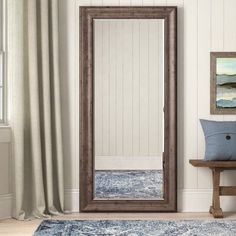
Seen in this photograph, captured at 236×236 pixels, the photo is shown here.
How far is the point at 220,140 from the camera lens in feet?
17.7

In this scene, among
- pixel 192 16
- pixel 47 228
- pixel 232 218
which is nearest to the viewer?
pixel 47 228

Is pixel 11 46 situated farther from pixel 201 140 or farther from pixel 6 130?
pixel 201 140

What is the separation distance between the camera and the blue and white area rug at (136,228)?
15.1ft

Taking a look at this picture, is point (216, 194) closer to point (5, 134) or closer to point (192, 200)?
point (192, 200)

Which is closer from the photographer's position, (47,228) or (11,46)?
(47,228)

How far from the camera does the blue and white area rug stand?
4602 mm

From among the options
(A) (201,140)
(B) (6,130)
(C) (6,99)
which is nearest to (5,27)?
(C) (6,99)

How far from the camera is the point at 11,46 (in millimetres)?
5371

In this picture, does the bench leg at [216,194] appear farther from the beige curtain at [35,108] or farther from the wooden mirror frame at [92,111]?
the beige curtain at [35,108]

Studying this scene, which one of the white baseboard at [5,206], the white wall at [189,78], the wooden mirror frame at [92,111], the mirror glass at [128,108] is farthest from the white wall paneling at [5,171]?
the mirror glass at [128,108]

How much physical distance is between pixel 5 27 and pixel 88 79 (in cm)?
106

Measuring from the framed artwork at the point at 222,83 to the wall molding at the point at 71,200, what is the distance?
5.96 feet

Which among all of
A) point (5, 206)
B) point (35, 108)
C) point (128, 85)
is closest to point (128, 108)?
point (128, 85)

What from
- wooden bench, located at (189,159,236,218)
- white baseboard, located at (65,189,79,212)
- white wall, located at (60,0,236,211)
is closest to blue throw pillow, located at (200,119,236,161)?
wooden bench, located at (189,159,236,218)
